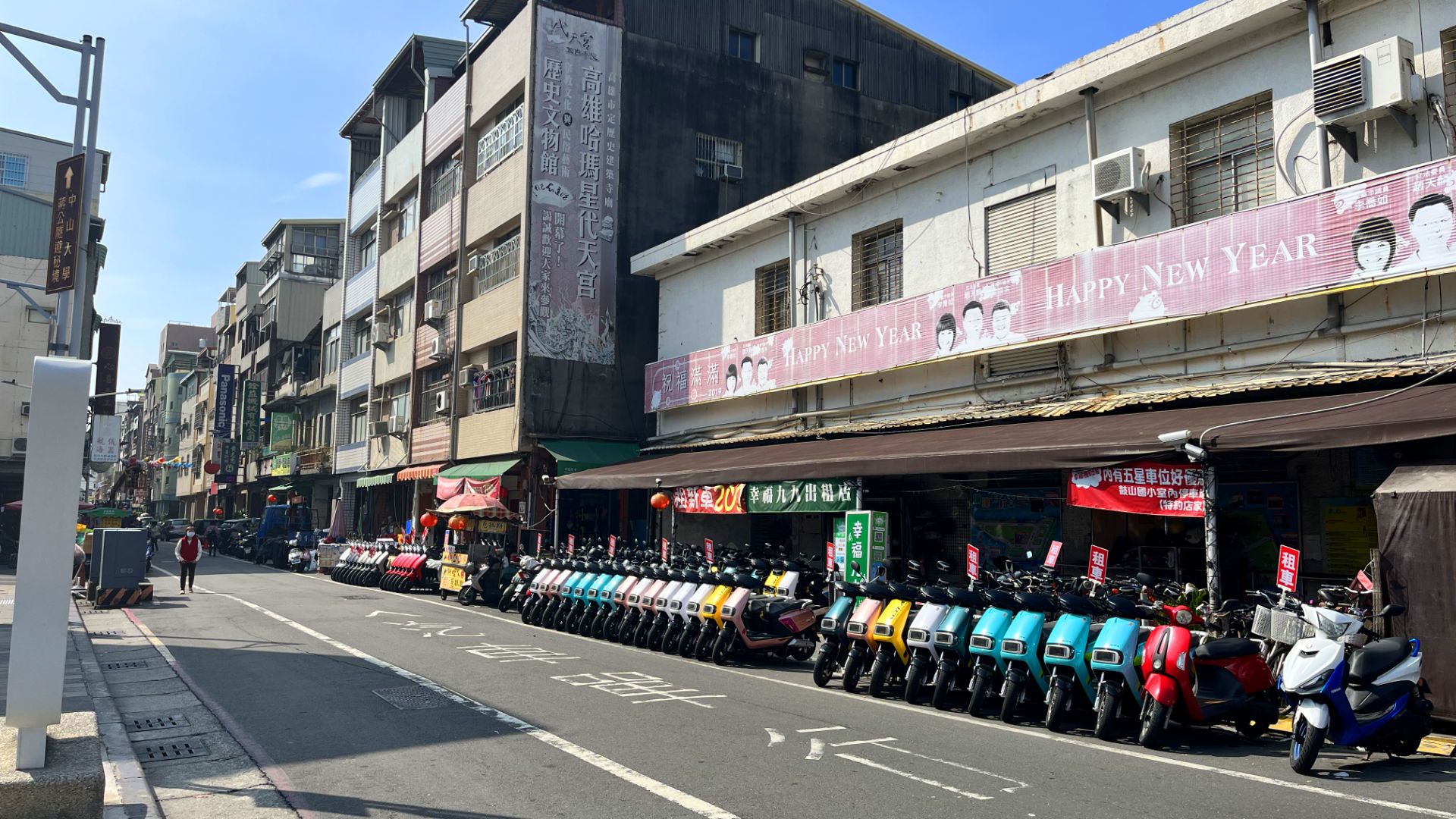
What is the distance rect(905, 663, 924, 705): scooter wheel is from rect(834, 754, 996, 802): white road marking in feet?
8.39

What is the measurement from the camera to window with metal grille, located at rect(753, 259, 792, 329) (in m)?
22.0

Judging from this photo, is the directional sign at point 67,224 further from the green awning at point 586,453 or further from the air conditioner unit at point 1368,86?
the green awning at point 586,453

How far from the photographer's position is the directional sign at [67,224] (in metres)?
9.56

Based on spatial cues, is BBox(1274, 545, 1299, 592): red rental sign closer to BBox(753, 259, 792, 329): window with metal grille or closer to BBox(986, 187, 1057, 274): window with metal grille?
BBox(986, 187, 1057, 274): window with metal grille

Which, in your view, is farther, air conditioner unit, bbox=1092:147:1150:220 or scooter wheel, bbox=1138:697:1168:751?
air conditioner unit, bbox=1092:147:1150:220

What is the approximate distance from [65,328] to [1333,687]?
1026cm

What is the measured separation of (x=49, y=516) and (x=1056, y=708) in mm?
7499

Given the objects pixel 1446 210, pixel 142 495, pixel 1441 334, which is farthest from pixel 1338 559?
pixel 142 495

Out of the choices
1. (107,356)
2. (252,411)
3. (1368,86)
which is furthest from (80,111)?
(252,411)

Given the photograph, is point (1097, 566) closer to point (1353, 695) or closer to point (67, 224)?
point (1353, 695)

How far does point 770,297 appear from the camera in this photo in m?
22.4

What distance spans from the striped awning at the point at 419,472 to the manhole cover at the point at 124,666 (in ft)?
62.1

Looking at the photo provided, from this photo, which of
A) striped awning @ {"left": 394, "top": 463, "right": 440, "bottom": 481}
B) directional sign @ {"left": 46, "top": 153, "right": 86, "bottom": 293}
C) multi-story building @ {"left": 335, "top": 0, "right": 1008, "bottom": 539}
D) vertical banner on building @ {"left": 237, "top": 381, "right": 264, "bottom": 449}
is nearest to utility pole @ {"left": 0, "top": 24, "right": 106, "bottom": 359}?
directional sign @ {"left": 46, "top": 153, "right": 86, "bottom": 293}

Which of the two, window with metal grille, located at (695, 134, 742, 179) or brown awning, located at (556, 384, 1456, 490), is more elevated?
window with metal grille, located at (695, 134, 742, 179)
